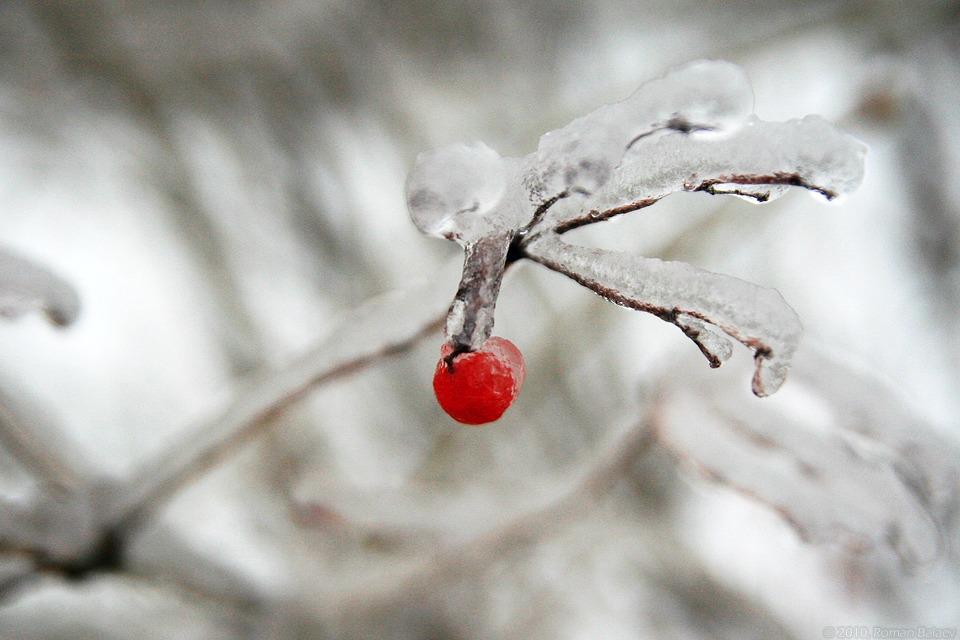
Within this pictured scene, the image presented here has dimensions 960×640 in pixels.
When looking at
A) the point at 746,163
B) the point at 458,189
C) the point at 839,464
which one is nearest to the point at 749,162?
the point at 746,163

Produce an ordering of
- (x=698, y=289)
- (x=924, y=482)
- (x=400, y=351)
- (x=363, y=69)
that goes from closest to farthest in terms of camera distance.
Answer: (x=698, y=289)
(x=400, y=351)
(x=924, y=482)
(x=363, y=69)

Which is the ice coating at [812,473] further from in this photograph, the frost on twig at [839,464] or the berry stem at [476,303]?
the berry stem at [476,303]

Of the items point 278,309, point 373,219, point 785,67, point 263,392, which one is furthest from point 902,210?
point 263,392

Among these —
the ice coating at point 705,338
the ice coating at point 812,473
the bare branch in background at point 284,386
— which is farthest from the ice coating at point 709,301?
the ice coating at point 812,473

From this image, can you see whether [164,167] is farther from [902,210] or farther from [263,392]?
[902,210]

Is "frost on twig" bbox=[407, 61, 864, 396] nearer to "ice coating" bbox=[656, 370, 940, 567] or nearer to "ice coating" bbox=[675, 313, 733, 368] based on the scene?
"ice coating" bbox=[675, 313, 733, 368]

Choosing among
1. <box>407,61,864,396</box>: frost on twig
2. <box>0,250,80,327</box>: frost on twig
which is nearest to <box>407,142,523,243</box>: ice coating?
<box>407,61,864,396</box>: frost on twig
